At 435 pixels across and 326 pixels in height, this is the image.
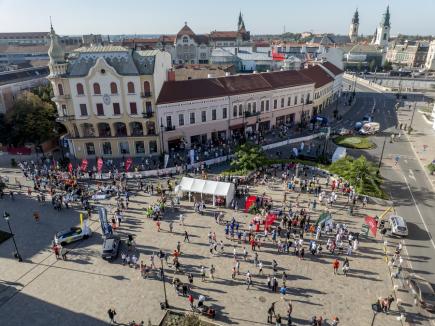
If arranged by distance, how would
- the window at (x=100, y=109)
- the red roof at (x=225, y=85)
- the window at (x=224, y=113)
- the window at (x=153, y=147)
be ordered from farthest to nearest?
the window at (x=224, y=113) → the red roof at (x=225, y=85) → the window at (x=153, y=147) → the window at (x=100, y=109)

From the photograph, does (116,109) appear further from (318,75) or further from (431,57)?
(431,57)

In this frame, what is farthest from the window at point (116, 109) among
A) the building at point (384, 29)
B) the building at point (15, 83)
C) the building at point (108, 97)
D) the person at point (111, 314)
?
the building at point (384, 29)

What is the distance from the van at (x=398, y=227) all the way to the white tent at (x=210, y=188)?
15.0 meters

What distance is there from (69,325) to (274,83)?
160ft

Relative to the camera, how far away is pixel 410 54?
166 meters

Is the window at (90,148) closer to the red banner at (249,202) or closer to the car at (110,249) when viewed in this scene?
the car at (110,249)

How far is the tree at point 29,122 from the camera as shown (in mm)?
47469

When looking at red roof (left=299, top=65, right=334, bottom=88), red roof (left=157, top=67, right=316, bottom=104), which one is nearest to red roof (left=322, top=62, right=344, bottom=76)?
red roof (left=299, top=65, right=334, bottom=88)

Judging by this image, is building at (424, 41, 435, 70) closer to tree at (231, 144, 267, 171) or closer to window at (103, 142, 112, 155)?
tree at (231, 144, 267, 171)

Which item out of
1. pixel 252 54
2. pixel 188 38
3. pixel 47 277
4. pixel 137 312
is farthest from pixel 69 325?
pixel 188 38

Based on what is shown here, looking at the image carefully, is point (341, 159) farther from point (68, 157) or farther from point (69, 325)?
point (68, 157)

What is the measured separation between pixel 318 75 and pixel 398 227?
49005mm

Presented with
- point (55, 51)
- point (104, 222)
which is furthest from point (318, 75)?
point (104, 222)

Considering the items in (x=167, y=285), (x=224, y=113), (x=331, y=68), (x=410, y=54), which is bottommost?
(x=167, y=285)
